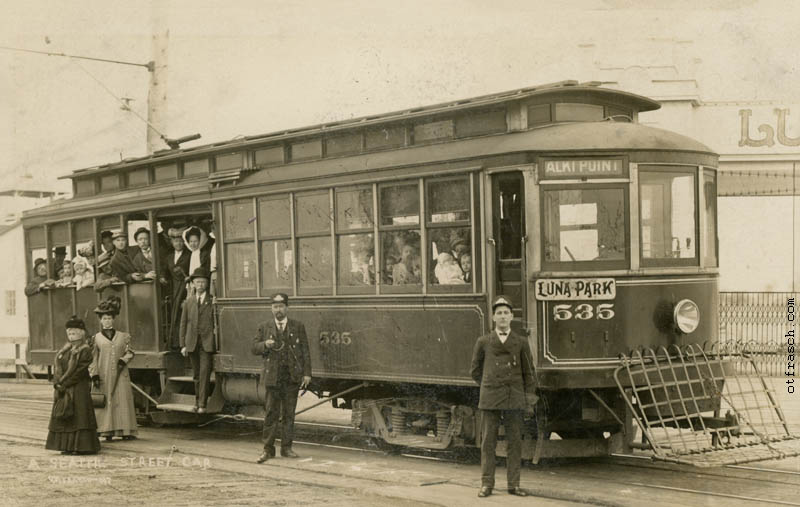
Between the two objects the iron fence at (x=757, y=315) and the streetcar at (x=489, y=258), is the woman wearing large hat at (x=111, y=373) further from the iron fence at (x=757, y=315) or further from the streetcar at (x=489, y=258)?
the iron fence at (x=757, y=315)

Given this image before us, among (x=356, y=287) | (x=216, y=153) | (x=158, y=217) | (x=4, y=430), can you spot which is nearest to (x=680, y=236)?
(x=356, y=287)

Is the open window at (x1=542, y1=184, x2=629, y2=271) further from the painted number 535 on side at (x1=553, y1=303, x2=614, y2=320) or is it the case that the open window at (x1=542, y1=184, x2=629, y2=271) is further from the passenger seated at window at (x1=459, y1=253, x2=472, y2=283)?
the passenger seated at window at (x1=459, y1=253, x2=472, y2=283)

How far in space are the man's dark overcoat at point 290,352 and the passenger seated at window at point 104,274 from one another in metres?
4.11

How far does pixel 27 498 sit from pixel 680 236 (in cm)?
617

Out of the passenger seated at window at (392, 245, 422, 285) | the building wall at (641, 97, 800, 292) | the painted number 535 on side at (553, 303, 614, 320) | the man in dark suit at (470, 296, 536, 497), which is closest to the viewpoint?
the man in dark suit at (470, 296, 536, 497)

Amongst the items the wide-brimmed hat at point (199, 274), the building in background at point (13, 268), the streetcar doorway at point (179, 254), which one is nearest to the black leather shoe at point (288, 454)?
the wide-brimmed hat at point (199, 274)

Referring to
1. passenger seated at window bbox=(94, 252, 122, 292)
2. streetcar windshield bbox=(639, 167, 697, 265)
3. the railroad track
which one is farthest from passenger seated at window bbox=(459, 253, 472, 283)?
passenger seated at window bbox=(94, 252, 122, 292)

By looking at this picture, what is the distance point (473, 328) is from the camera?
922 centimetres

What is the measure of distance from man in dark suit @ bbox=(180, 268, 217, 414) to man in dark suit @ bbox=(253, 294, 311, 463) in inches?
79.2

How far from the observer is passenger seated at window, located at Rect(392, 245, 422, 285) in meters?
9.79

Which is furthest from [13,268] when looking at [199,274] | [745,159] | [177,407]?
[745,159]

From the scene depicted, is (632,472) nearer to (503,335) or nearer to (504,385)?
(504,385)

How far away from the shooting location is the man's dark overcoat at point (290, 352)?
33.2ft

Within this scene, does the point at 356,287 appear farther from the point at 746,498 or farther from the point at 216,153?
the point at 746,498
